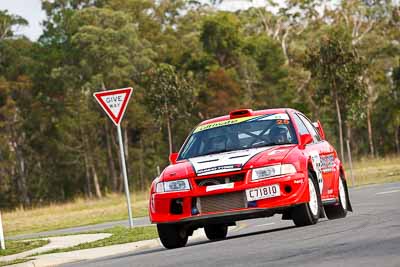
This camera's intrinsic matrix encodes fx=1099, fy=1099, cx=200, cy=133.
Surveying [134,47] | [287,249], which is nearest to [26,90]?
[134,47]

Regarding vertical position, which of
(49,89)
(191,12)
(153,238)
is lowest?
(153,238)

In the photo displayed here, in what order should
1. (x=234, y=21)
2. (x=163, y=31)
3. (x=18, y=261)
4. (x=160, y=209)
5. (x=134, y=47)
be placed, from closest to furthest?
(x=160, y=209) → (x=18, y=261) → (x=134, y=47) → (x=234, y=21) → (x=163, y=31)

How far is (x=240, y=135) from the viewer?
1477 centimetres

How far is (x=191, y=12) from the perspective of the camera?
3595 inches

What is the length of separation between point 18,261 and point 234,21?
64.6 m

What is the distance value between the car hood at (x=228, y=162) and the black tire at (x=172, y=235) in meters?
0.71

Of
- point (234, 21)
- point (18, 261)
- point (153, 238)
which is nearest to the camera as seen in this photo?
point (18, 261)

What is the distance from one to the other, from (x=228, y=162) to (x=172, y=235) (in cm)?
139

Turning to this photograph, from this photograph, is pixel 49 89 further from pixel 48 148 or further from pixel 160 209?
pixel 160 209

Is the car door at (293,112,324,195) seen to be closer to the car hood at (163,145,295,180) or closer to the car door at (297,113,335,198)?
the car door at (297,113,335,198)

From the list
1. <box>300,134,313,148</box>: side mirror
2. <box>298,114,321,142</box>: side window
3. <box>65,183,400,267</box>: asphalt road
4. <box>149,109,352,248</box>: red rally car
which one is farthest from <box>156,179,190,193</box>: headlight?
<box>298,114,321,142</box>: side window

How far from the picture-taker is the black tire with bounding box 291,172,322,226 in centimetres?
1401

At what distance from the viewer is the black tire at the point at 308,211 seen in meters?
14.0

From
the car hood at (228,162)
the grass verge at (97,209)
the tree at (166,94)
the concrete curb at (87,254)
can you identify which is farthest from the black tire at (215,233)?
the tree at (166,94)
